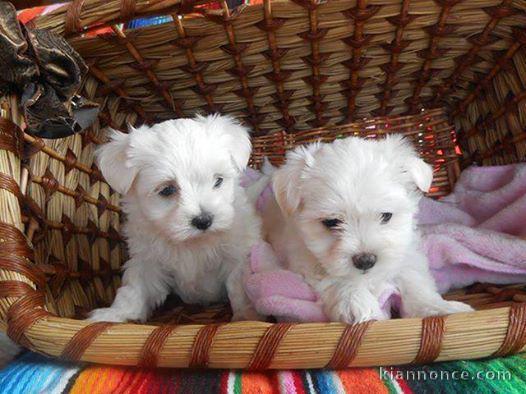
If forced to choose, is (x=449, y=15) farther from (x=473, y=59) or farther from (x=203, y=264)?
(x=203, y=264)

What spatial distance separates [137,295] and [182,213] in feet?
1.51

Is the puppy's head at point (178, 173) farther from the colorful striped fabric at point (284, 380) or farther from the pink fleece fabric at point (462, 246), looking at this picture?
the colorful striped fabric at point (284, 380)

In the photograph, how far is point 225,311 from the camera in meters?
2.27

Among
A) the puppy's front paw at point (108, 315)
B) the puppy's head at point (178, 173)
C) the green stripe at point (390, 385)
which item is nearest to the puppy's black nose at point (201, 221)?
the puppy's head at point (178, 173)

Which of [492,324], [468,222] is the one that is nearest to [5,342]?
[492,324]

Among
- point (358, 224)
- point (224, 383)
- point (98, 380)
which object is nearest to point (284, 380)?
point (224, 383)

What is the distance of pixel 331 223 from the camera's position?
190 cm

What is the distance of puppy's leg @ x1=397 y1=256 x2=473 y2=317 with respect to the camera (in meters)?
1.77

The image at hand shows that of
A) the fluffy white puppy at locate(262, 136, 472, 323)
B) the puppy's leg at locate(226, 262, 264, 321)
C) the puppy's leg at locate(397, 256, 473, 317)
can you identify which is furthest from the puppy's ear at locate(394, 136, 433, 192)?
the puppy's leg at locate(226, 262, 264, 321)

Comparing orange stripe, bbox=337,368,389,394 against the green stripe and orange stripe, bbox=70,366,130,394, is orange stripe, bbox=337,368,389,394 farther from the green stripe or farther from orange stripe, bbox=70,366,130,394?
orange stripe, bbox=70,366,130,394

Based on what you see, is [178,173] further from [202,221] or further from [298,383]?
[298,383]

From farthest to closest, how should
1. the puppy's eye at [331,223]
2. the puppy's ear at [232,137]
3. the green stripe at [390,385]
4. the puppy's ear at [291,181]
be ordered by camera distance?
the puppy's ear at [232,137] → the puppy's ear at [291,181] → the puppy's eye at [331,223] → the green stripe at [390,385]

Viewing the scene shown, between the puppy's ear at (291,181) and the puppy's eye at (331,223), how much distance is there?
0.14 m

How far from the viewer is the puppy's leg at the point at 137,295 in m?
2.08
